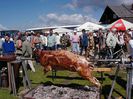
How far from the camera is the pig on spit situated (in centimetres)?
930

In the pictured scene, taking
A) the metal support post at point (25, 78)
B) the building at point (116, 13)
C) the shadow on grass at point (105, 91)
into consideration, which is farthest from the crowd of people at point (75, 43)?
the building at point (116, 13)

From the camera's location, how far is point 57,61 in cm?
958

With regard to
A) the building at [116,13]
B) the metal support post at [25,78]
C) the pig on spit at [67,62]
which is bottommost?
the metal support post at [25,78]

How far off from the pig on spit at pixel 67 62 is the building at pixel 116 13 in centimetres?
5250

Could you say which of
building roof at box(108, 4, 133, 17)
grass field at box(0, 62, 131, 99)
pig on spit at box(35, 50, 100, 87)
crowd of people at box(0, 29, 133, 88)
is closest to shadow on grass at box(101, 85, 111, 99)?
grass field at box(0, 62, 131, 99)

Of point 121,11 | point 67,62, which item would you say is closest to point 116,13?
point 121,11

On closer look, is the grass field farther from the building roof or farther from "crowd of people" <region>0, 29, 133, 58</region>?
the building roof

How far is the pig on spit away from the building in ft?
172

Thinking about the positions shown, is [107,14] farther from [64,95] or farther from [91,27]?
[64,95]

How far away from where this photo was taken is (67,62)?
942 centimetres

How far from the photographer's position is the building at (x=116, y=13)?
62250mm

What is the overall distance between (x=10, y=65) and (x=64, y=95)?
293cm

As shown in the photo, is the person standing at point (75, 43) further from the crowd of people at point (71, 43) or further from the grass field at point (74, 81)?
the grass field at point (74, 81)

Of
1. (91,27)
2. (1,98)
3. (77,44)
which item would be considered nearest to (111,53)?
(77,44)
